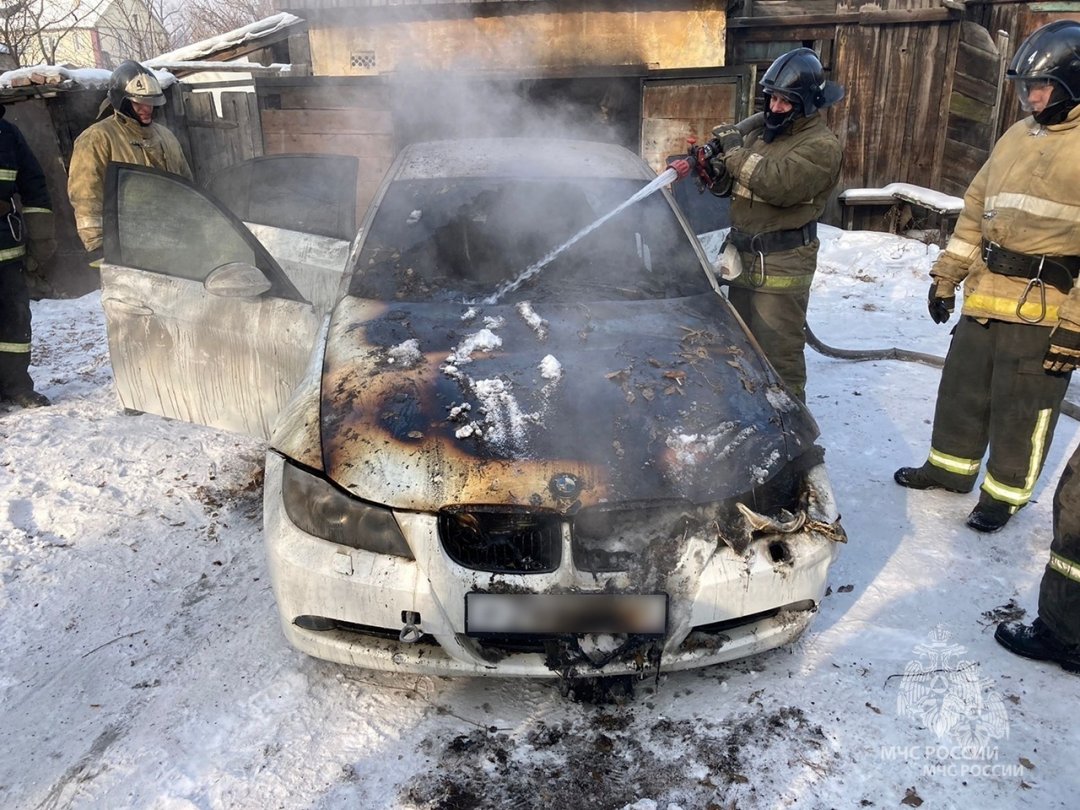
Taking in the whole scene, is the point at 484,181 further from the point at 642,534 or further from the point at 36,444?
the point at 36,444

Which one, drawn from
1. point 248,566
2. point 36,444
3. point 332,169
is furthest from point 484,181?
point 36,444

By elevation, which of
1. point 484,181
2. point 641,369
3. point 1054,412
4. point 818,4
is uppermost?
point 818,4

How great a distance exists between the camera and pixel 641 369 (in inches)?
105

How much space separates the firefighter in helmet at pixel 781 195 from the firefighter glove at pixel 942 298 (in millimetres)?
609

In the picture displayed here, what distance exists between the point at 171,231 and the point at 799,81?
3.29 m

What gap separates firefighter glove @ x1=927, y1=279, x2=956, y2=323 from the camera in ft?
12.3

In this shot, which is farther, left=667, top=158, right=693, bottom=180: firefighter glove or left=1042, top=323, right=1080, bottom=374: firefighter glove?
Result: left=667, top=158, right=693, bottom=180: firefighter glove

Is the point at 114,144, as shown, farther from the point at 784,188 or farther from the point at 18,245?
the point at 784,188

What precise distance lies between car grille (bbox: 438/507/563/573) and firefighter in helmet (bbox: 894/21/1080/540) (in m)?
2.30

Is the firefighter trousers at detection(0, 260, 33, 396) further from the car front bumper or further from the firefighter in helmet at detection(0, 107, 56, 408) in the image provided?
the car front bumper

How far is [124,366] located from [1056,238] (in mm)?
4620

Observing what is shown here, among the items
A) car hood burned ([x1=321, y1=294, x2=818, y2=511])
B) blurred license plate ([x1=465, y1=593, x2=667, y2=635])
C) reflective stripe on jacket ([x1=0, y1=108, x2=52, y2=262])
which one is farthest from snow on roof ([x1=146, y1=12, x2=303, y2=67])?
blurred license plate ([x1=465, y1=593, x2=667, y2=635])

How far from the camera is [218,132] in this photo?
9359 mm

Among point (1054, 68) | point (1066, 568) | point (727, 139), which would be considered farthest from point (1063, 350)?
point (727, 139)
